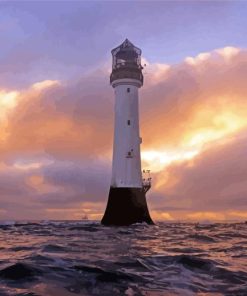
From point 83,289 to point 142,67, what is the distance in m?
38.7

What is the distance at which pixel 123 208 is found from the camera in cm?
3869

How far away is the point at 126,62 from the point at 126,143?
30.1 feet

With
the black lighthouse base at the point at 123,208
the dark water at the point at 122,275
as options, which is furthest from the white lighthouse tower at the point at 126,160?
the dark water at the point at 122,275

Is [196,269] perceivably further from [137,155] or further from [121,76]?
[121,76]

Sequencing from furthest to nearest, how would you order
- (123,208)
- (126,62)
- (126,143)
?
1. (126,62)
2. (126,143)
3. (123,208)

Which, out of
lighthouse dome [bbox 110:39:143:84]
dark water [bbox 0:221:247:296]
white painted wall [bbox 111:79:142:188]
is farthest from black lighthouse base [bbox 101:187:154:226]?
dark water [bbox 0:221:247:296]

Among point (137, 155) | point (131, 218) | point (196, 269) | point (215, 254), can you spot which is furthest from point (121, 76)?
point (196, 269)

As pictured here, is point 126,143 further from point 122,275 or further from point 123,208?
point 122,275

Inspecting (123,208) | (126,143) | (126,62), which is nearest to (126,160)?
(126,143)

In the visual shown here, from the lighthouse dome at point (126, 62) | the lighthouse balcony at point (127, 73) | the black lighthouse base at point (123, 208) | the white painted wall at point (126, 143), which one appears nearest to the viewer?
the black lighthouse base at point (123, 208)

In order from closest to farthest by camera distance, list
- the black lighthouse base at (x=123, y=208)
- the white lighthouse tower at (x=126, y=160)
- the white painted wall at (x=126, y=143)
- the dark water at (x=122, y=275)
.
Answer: the dark water at (x=122, y=275) → the black lighthouse base at (x=123, y=208) → the white lighthouse tower at (x=126, y=160) → the white painted wall at (x=126, y=143)

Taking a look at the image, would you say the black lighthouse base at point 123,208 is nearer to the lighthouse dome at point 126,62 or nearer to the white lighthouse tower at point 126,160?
the white lighthouse tower at point 126,160

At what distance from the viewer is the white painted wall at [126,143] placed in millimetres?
39188

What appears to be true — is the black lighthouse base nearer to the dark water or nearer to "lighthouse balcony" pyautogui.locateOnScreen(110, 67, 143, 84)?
"lighthouse balcony" pyautogui.locateOnScreen(110, 67, 143, 84)
